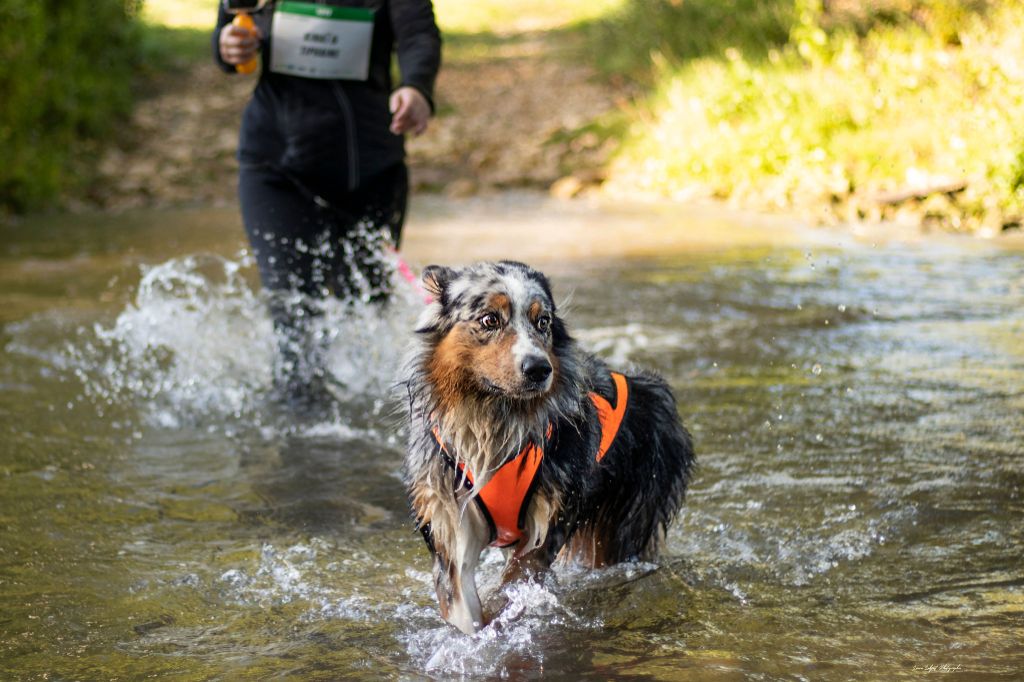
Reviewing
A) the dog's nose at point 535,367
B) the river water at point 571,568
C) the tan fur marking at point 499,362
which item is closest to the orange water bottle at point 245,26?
the river water at point 571,568

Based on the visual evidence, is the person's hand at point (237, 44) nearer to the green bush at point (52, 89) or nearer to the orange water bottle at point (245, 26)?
the orange water bottle at point (245, 26)

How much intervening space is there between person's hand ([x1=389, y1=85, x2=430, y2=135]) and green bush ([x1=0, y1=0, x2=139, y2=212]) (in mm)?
8800

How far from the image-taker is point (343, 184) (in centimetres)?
562

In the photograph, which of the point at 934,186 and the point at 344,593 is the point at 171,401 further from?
the point at 934,186

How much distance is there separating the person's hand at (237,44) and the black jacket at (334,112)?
134 millimetres

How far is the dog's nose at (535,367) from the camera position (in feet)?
11.0

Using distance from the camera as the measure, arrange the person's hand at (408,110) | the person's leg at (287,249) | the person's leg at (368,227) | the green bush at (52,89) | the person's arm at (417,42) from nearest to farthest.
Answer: the person's hand at (408,110) < the person's arm at (417,42) < the person's leg at (287,249) < the person's leg at (368,227) < the green bush at (52,89)

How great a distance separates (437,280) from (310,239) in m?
2.17

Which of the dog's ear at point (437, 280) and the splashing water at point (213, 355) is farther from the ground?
the dog's ear at point (437, 280)

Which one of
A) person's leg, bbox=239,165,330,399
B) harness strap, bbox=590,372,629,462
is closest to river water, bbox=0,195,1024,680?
person's leg, bbox=239,165,330,399

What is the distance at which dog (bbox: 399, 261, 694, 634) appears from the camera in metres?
3.46

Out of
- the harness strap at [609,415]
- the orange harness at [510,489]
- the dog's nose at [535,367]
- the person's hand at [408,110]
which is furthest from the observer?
the person's hand at [408,110]

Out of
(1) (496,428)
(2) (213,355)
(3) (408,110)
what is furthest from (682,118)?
(1) (496,428)

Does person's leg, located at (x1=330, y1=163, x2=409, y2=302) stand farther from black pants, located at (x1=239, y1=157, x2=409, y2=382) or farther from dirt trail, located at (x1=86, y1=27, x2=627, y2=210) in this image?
dirt trail, located at (x1=86, y1=27, x2=627, y2=210)
